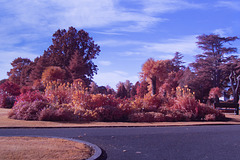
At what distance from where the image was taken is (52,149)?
5.49m

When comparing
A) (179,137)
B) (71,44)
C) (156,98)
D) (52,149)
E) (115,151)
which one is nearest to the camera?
(52,149)

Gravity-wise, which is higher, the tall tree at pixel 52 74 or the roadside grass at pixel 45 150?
the tall tree at pixel 52 74

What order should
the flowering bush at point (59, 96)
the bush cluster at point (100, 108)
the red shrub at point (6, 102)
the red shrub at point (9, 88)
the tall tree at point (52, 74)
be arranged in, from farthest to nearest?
the tall tree at point (52, 74) < the red shrub at point (9, 88) < the red shrub at point (6, 102) < the flowering bush at point (59, 96) < the bush cluster at point (100, 108)

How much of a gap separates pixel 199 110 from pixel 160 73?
15.3ft

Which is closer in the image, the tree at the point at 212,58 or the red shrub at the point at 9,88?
the red shrub at the point at 9,88

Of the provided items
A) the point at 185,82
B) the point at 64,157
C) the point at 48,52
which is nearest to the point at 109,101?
the point at 64,157

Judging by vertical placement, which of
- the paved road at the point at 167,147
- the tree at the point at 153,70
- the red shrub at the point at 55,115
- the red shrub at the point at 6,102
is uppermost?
the tree at the point at 153,70

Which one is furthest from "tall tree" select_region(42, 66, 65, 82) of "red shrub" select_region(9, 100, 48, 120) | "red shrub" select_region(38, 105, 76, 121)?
Result: "red shrub" select_region(38, 105, 76, 121)

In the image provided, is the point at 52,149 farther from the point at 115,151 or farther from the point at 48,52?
the point at 48,52

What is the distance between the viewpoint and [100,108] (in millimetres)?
12477

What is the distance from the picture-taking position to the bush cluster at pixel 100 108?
11789 mm

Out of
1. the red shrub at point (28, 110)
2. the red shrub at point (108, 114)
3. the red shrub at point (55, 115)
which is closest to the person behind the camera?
the red shrub at point (55, 115)

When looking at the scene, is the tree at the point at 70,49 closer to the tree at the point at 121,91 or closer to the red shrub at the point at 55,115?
the tree at the point at 121,91

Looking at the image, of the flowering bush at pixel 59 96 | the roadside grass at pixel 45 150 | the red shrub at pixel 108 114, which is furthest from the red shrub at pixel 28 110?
the roadside grass at pixel 45 150
